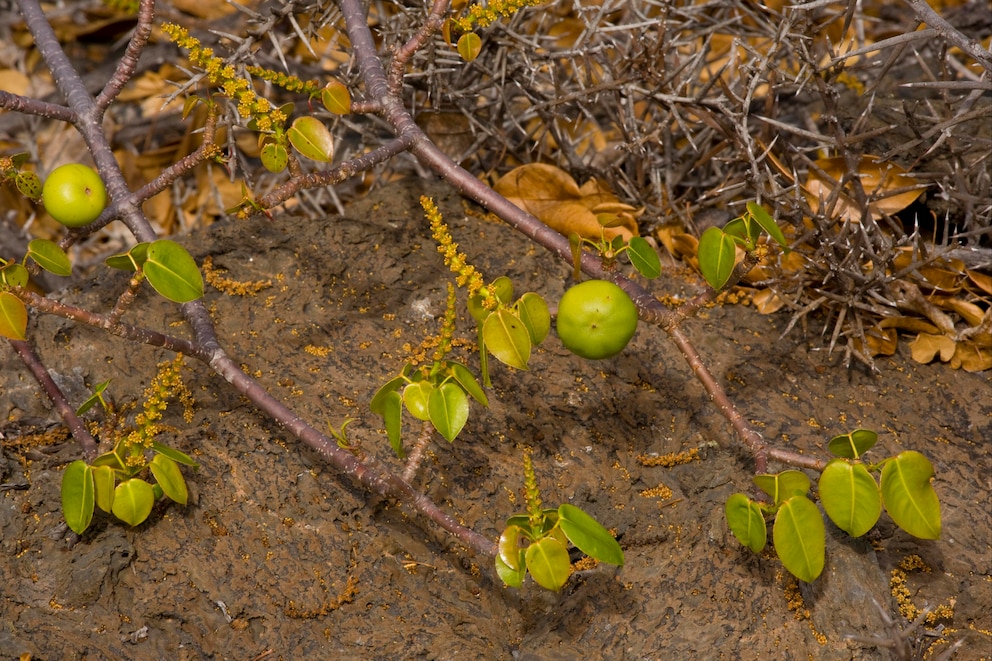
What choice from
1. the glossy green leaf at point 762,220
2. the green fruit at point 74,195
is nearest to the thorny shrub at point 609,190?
the glossy green leaf at point 762,220

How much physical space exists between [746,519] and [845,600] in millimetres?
300

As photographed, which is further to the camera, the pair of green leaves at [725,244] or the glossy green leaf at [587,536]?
the pair of green leaves at [725,244]

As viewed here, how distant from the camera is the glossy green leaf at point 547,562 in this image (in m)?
1.65

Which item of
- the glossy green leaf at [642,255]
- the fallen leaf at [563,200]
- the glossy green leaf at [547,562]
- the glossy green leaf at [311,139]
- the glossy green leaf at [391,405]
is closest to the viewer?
the glossy green leaf at [547,562]

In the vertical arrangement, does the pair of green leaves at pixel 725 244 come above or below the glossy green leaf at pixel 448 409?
above

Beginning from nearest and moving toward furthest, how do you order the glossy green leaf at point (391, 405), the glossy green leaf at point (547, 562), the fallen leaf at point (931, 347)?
the glossy green leaf at point (547, 562) < the glossy green leaf at point (391, 405) < the fallen leaf at point (931, 347)

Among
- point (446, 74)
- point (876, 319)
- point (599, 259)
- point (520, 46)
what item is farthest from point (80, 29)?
point (876, 319)

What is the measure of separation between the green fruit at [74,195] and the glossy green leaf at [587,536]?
4.35 feet

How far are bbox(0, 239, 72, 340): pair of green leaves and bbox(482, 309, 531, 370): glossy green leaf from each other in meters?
0.94

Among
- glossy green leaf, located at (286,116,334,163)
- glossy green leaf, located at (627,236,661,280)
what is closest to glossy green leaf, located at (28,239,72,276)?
glossy green leaf, located at (286,116,334,163)

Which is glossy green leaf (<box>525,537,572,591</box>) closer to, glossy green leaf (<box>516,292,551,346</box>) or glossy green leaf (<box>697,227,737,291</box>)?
glossy green leaf (<box>516,292,551,346</box>)

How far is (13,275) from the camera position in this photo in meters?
1.85

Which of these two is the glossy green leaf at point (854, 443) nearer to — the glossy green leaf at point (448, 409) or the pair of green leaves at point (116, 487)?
the glossy green leaf at point (448, 409)

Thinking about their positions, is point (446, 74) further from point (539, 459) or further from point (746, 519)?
point (746, 519)
